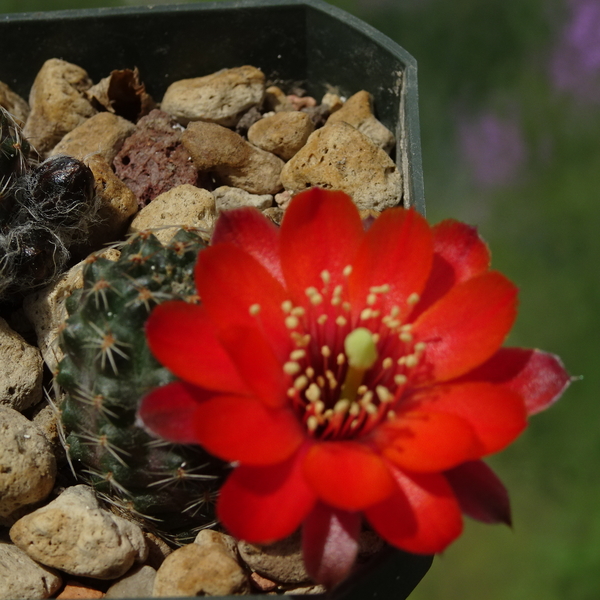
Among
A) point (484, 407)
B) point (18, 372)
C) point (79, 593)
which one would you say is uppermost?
point (484, 407)

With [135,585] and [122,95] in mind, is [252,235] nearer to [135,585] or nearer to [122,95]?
[135,585]

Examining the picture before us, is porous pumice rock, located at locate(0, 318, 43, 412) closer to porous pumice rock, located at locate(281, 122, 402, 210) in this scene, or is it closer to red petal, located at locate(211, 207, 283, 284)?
red petal, located at locate(211, 207, 283, 284)

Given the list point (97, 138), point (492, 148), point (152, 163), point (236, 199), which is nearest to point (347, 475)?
point (236, 199)

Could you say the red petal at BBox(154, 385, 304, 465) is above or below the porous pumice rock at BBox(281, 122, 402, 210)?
below

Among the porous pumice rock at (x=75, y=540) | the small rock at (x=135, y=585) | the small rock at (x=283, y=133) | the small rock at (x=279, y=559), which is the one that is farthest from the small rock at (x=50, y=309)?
the small rock at (x=283, y=133)

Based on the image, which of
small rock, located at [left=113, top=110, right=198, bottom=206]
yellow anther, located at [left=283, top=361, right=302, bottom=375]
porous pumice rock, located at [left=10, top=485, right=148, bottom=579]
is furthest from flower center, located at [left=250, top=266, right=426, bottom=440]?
small rock, located at [left=113, top=110, right=198, bottom=206]
